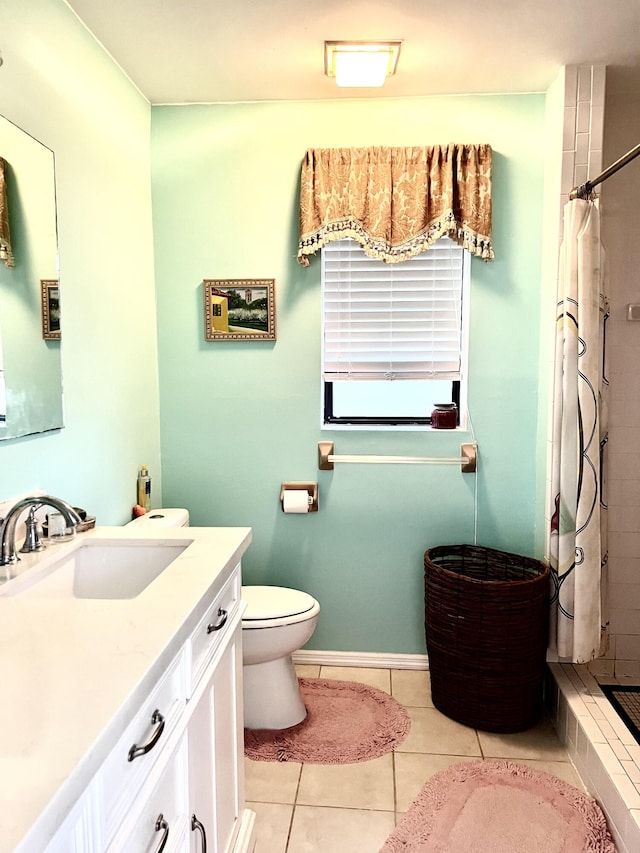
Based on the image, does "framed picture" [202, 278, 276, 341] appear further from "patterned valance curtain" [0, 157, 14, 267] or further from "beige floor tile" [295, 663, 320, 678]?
"beige floor tile" [295, 663, 320, 678]

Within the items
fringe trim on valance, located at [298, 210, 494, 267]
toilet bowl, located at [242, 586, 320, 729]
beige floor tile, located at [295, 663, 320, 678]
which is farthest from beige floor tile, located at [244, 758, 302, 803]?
→ fringe trim on valance, located at [298, 210, 494, 267]

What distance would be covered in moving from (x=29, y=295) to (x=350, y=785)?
1.79m

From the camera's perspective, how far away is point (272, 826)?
185cm

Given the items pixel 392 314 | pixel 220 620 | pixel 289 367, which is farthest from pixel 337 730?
pixel 392 314

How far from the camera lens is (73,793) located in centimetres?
70

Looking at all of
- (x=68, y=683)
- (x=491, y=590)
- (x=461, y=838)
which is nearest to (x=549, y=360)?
(x=491, y=590)

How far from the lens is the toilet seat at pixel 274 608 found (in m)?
2.17

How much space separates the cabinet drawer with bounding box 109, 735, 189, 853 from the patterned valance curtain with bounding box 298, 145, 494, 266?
1.95m

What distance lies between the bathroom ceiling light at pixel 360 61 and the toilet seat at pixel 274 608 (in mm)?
1898

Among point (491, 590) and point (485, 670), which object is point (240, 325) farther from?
point (485, 670)

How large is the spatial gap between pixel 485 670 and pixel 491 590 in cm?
31

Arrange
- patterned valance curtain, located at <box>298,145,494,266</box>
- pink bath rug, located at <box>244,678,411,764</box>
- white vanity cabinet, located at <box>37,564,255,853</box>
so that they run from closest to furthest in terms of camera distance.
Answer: white vanity cabinet, located at <box>37,564,255,853</box>
pink bath rug, located at <box>244,678,411,764</box>
patterned valance curtain, located at <box>298,145,494,266</box>

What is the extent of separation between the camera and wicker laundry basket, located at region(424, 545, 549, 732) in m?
2.24

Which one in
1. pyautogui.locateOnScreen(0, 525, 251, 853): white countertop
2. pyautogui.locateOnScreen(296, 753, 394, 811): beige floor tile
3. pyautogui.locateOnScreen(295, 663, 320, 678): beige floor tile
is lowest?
pyautogui.locateOnScreen(296, 753, 394, 811): beige floor tile
